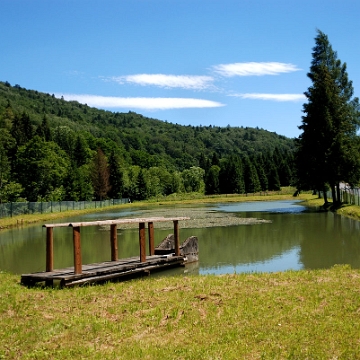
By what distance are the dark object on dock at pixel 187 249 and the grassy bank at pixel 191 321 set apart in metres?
6.36

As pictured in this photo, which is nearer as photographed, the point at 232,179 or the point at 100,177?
the point at 100,177

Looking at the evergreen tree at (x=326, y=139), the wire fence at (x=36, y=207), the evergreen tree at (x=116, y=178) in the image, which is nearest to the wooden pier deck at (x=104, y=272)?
the evergreen tree at (x=326, y=139)

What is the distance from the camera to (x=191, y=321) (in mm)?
8633

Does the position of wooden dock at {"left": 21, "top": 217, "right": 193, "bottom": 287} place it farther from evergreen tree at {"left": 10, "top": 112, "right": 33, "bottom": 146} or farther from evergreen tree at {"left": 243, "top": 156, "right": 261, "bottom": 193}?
evergreen tree at {"left": 243, "top": 156, "right": 261, "bottom": 193}

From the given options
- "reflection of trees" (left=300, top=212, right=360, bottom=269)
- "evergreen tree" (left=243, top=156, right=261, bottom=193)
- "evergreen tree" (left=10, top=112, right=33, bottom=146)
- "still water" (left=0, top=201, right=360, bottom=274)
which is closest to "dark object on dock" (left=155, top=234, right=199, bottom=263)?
"still water" (left=0, top=201, right=360, bottom=274)

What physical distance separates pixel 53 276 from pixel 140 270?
308 centimetres

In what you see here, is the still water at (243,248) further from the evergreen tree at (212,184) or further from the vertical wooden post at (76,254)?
the evergreen tree at (212,184)

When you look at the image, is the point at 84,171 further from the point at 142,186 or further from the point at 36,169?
the point at 36,169

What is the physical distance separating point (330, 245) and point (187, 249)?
685 cm

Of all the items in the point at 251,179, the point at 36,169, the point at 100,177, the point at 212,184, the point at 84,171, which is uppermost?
the point at 84,171

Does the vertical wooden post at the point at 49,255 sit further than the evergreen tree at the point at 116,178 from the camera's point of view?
No

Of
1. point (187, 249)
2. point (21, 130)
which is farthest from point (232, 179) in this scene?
point (187, 249)

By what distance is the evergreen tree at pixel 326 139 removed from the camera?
41938mm

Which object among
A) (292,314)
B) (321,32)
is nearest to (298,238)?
(292,314)
